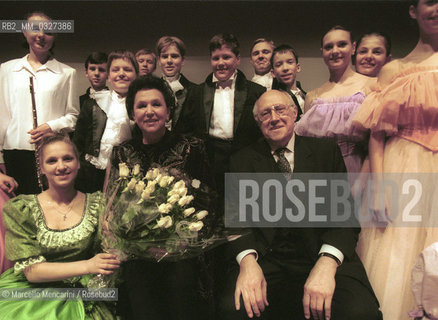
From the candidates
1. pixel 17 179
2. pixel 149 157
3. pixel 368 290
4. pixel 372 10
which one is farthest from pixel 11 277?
pixel 372 10

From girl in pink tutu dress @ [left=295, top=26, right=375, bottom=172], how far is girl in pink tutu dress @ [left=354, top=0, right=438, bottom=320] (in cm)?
13

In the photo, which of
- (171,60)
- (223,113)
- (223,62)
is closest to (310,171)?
(223,113)

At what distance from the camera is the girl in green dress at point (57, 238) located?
62.2 inches

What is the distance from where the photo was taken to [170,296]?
5.45ft

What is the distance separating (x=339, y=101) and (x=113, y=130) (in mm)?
1167

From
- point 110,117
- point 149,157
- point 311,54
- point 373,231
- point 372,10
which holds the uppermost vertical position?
point 372,10

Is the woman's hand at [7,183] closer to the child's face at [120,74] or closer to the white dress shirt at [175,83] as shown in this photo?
the child's face at [120,74]

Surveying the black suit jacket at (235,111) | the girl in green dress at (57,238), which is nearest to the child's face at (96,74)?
the black suit jacket at (235,111)

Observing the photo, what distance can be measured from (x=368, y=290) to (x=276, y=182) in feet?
1.84

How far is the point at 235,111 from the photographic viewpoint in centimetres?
224

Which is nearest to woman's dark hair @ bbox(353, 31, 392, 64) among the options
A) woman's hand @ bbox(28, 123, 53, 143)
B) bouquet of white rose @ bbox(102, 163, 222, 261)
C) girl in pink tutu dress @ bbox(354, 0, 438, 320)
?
girl in pink tutu dress @ bbox(354, 0, 438, 320)

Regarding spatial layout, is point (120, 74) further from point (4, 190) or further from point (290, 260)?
point (290, 260)

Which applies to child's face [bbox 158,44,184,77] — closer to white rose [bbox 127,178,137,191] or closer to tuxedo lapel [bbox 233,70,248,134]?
tuxedo lapel [bbox 233,70,248,134]

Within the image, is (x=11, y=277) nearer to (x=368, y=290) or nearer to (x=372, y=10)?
(x=368, y=290)
